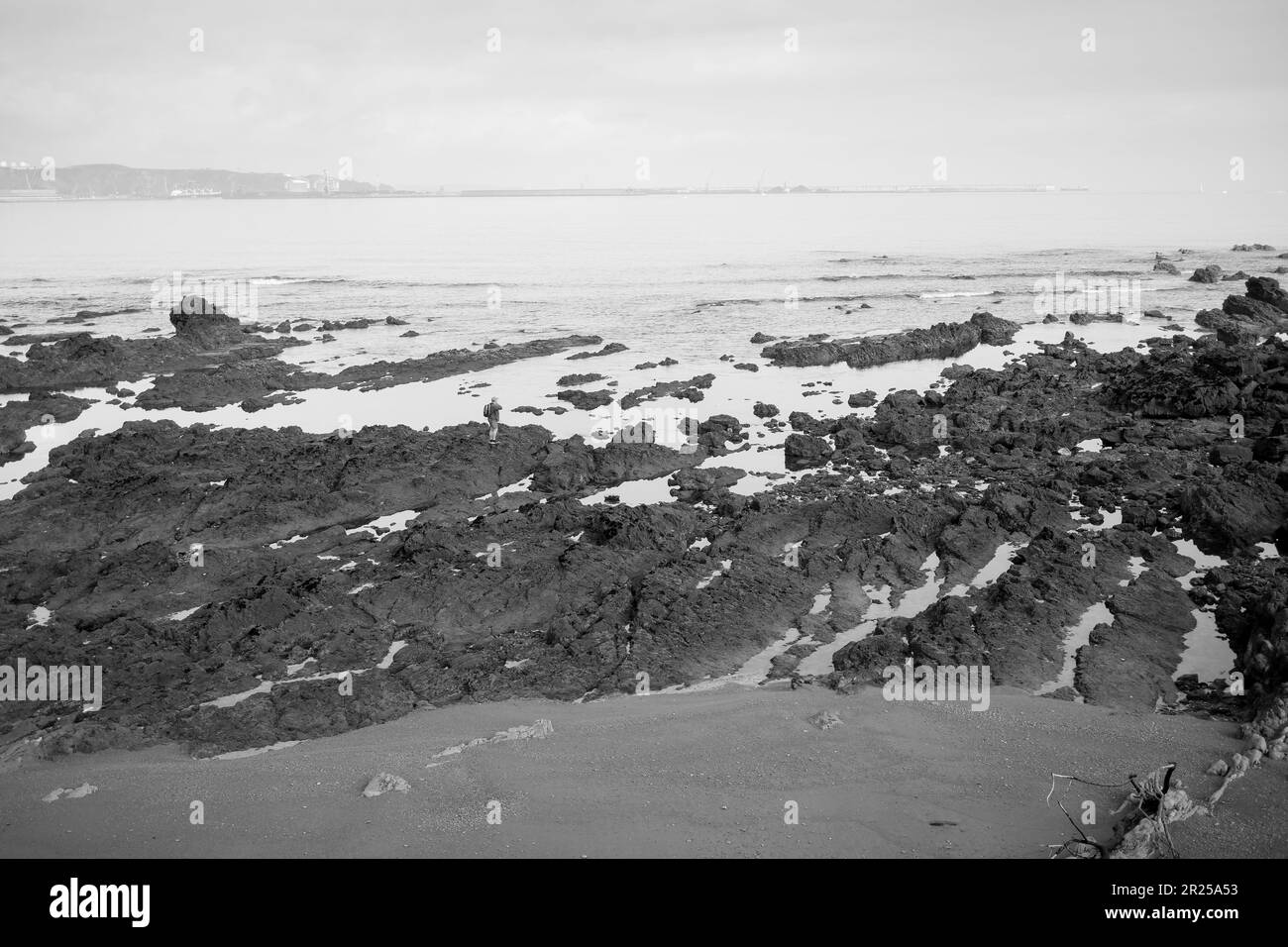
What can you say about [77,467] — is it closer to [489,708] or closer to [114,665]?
[114,665]

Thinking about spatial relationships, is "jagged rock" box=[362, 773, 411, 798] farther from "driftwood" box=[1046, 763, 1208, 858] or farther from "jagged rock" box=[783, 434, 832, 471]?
"jagged rock" box=[783, 434, 832, 471]

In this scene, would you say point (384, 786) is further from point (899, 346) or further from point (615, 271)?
point (615, 271)

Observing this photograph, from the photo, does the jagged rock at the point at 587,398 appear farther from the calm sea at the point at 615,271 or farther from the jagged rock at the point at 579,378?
the calm sea at the point at 615,271

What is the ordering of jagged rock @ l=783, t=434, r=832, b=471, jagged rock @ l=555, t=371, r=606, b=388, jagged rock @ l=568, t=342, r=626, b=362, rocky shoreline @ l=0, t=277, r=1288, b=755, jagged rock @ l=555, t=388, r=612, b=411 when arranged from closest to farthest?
rocky shoreline @ l=0, t=277, r=1288, b=755
jagged rock @ l=783, t=434, r=832, b=471
jagged rock @ l=555, t=388, r=612, b=411
jagged rock @ l=555, t=371, r=606, b=388
jagged rock @ l=568, t=342, r=626, b=362

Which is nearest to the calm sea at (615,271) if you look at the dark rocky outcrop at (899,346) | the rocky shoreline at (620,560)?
the dark rocky outcrop at (899,346)

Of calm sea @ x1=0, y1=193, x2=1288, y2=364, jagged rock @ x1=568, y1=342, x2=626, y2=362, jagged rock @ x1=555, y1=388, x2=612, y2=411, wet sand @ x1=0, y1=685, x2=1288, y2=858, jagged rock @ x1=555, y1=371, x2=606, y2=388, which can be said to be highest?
calm sea @ x1=0, y1=193, x2=1288, y2=364

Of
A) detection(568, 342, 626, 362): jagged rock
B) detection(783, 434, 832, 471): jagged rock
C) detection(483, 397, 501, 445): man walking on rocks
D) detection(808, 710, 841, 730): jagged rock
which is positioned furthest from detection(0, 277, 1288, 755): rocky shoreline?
detection(568, 342, 626, 362): jagged rock

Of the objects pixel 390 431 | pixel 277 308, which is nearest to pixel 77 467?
pixel 390 431

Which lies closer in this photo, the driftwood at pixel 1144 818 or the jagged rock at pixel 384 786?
the driftwood at pixel 1144 818

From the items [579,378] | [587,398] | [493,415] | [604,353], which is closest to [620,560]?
[493,415]

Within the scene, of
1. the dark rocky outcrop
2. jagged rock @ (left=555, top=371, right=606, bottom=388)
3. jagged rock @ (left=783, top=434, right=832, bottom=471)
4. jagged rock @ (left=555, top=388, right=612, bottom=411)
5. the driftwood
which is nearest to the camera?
the driftwood
